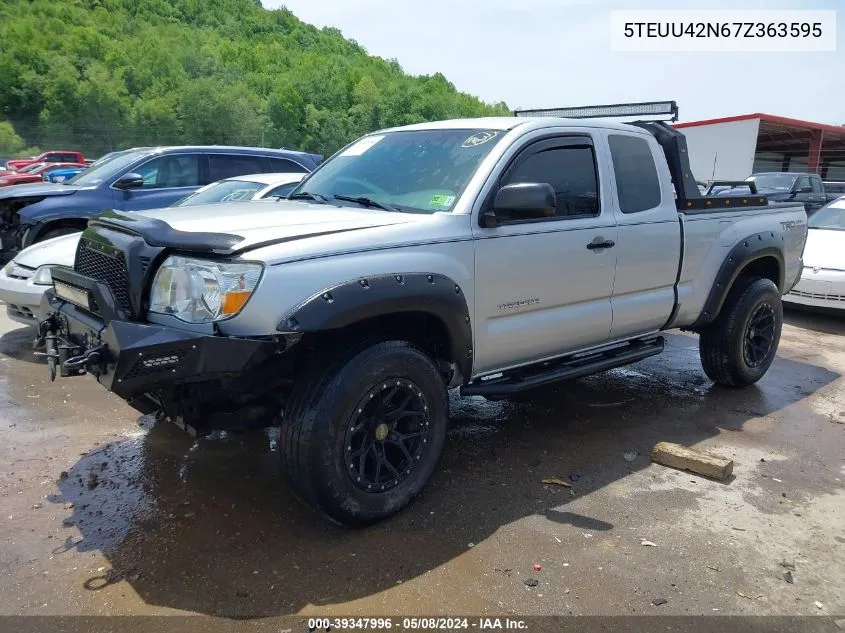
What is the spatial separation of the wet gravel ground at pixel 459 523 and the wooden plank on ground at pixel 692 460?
6 centimetres

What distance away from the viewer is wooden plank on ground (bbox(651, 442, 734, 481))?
3.83 metres

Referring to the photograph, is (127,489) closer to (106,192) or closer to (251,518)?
(251,518)

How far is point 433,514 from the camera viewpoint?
333 centimetres

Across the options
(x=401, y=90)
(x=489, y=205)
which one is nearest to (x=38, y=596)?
(x=489, y=205)

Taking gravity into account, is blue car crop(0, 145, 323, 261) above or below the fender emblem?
above

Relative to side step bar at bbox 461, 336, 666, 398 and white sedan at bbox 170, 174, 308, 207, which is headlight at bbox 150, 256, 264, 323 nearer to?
side step bar at bbox 461, 336, 666, 398

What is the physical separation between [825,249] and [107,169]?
358 inches

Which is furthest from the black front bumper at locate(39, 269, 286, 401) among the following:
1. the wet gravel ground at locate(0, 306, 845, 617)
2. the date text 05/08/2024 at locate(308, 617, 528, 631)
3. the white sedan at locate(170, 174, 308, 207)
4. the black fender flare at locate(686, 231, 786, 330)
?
the white sedan at locate(170, 174, 308, 207)

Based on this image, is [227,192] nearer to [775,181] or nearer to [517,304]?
[517,304]

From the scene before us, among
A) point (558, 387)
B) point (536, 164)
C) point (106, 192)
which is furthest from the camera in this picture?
point (106, 192)

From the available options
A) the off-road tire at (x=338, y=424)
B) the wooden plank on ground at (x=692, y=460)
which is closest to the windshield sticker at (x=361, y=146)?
the off-road tire at (x=338, y=424)

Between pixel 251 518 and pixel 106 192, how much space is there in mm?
5921

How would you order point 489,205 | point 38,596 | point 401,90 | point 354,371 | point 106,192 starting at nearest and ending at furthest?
point 38,596 < point 354,371 < point 489,205 < point 106,192 < point 401,90

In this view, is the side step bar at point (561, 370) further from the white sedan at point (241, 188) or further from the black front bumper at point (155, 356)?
the white sedan at point (241, 188)
